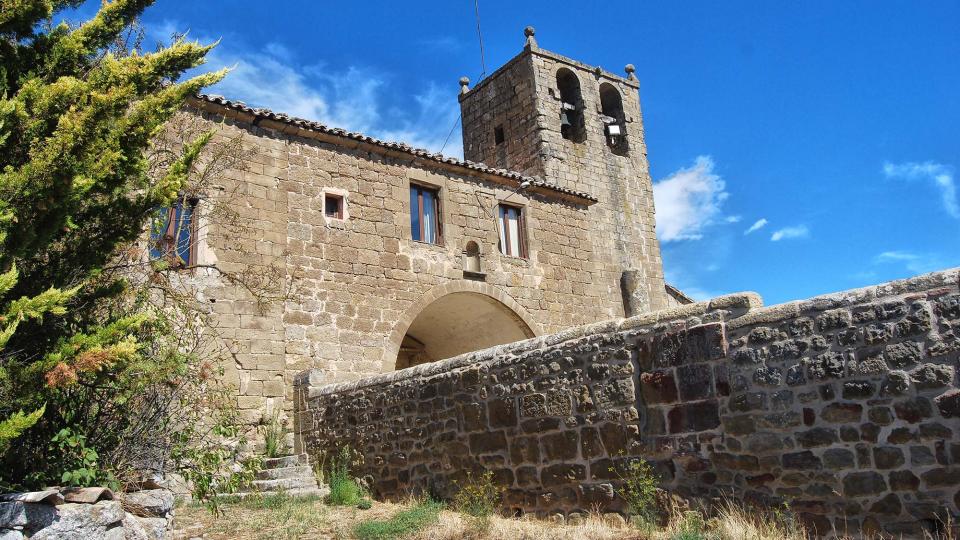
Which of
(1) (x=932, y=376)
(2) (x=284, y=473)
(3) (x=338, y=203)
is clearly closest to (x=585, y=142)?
(3) (x=338, y=203)

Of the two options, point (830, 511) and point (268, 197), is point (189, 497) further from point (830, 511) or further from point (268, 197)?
point (830, 511)

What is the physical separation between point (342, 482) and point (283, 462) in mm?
1800

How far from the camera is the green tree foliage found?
15.1 ft

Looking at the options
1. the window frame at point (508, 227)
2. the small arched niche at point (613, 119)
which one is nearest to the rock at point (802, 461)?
the window frame at point (508, 227)

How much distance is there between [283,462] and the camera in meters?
10.1

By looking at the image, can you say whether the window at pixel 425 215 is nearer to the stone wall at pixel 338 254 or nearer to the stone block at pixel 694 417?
the stone wall at pixel 338 254

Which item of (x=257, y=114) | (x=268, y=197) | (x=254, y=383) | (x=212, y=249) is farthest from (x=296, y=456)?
(x=257, y=114)

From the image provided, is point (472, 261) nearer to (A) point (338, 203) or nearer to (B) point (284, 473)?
(A) point (338, 203)

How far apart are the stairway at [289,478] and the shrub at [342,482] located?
215 mm

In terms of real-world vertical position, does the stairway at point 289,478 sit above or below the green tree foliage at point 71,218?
below

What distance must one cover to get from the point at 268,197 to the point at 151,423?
20.9ft

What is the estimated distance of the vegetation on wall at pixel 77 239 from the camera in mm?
4605

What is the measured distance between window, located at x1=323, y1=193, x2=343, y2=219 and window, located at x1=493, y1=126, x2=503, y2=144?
7.93m

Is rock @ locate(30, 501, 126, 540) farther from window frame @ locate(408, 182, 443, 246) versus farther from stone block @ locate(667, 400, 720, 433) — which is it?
window frame @ locate(408, 182, 443, 246)
